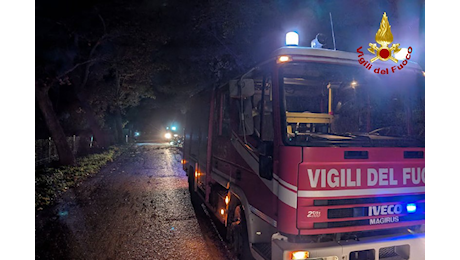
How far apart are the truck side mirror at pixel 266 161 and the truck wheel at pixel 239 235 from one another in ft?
3.63

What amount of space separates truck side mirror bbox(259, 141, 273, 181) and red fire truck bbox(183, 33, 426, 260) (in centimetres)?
1

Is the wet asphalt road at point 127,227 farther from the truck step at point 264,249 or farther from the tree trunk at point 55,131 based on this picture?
the tree trunk at point 55,131

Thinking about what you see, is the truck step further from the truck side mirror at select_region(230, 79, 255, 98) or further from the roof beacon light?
the roof beacon light

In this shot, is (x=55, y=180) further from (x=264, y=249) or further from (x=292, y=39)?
(x=292, y=39)

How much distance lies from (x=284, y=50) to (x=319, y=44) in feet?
3.20

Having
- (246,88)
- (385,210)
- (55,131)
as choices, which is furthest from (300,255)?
(55,131)

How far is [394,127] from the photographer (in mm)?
4227

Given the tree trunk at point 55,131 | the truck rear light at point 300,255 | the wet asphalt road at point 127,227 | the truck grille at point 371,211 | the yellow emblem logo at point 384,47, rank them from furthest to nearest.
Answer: the tree trunk at point 55,131 → the wet asphalt road at point 127,227 → the yellow emblem logo at point 384,47 → the truck grille at point 371,211 → the truck rear light at point 300,255

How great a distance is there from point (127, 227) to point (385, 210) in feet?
15.5

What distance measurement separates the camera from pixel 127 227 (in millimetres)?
6176

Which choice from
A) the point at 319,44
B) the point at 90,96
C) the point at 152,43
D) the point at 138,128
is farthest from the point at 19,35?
the point at 138,128

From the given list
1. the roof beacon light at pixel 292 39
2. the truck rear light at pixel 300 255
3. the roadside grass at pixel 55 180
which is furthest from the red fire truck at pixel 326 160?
the roadside grass at pixel 55 180

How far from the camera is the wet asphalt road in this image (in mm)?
4934

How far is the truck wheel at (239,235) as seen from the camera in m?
4.23
